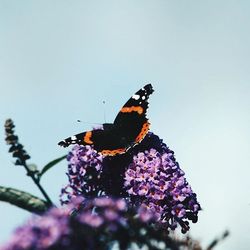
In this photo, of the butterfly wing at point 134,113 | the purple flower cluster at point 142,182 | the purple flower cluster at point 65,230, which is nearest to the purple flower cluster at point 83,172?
the purple flower cluster at point 142,182

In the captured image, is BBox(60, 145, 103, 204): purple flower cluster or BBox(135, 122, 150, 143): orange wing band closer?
BBox(60, 145, 103, 204): purple flower cluster

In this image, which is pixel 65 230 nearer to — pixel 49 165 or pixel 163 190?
pixel 49 165

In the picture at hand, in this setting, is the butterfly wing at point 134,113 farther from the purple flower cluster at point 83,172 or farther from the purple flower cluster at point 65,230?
the purple flower cluster at point 65,230

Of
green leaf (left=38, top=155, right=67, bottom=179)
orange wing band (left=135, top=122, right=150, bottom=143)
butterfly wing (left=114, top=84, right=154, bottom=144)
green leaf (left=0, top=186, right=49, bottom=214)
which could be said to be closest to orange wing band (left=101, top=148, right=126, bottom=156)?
orange wing band (left=135, top=122, right=150, bottom=143)

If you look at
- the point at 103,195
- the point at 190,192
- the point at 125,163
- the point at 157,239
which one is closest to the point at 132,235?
the point at 157,239

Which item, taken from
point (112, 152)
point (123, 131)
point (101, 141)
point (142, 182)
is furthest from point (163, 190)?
point (123, 131)

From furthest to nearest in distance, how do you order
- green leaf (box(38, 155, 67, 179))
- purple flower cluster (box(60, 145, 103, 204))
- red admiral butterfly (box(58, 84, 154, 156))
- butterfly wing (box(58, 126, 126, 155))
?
red admiral butterfly (box(58, 84, 154, 156)), butterfly wing (box(58, 126, 126, 155)), purple flower cluster (box(60, 145, 103, 204)), green leaf (box(38, 155, 67, 179))

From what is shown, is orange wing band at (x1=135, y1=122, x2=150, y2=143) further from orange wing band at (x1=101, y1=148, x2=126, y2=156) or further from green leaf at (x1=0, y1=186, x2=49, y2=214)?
green leaf at (x1=0, y1=186, x2=49, y2=214)
